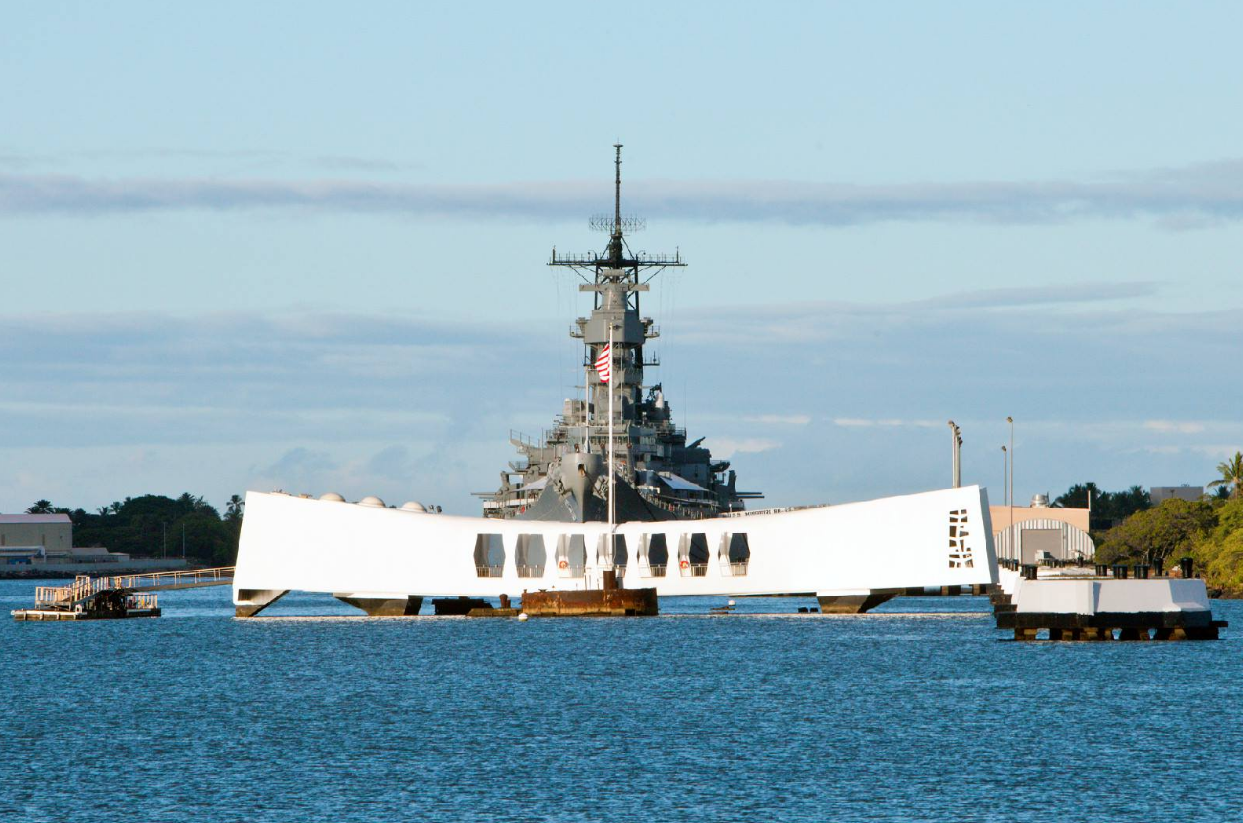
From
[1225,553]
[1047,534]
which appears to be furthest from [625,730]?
[1047,534]

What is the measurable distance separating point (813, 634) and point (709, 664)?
1848 cm

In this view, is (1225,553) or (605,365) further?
(1225,553)

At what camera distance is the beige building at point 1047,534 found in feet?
550

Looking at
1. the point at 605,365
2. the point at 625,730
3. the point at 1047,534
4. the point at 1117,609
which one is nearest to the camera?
the point at 625,730

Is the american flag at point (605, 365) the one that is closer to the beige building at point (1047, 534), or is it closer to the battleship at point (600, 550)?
the battleship at point (600, 550)

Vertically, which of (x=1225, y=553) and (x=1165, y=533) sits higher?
(x=1165, y=533)

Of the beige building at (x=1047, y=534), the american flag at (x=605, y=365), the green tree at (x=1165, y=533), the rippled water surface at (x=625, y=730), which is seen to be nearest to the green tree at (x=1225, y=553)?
the green tree at (x=1165, y=533)

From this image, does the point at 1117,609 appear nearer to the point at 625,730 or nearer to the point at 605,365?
the point at 605,365

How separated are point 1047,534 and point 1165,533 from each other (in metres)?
26.0

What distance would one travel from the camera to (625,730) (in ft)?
173

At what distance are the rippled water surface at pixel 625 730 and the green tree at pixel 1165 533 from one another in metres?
54.8

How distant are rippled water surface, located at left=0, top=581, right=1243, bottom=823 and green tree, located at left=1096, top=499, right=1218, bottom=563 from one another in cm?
5485

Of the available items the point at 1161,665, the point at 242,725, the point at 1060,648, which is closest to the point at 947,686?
the point at 1161,665

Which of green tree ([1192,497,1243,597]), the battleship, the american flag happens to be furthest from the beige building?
the american flag
